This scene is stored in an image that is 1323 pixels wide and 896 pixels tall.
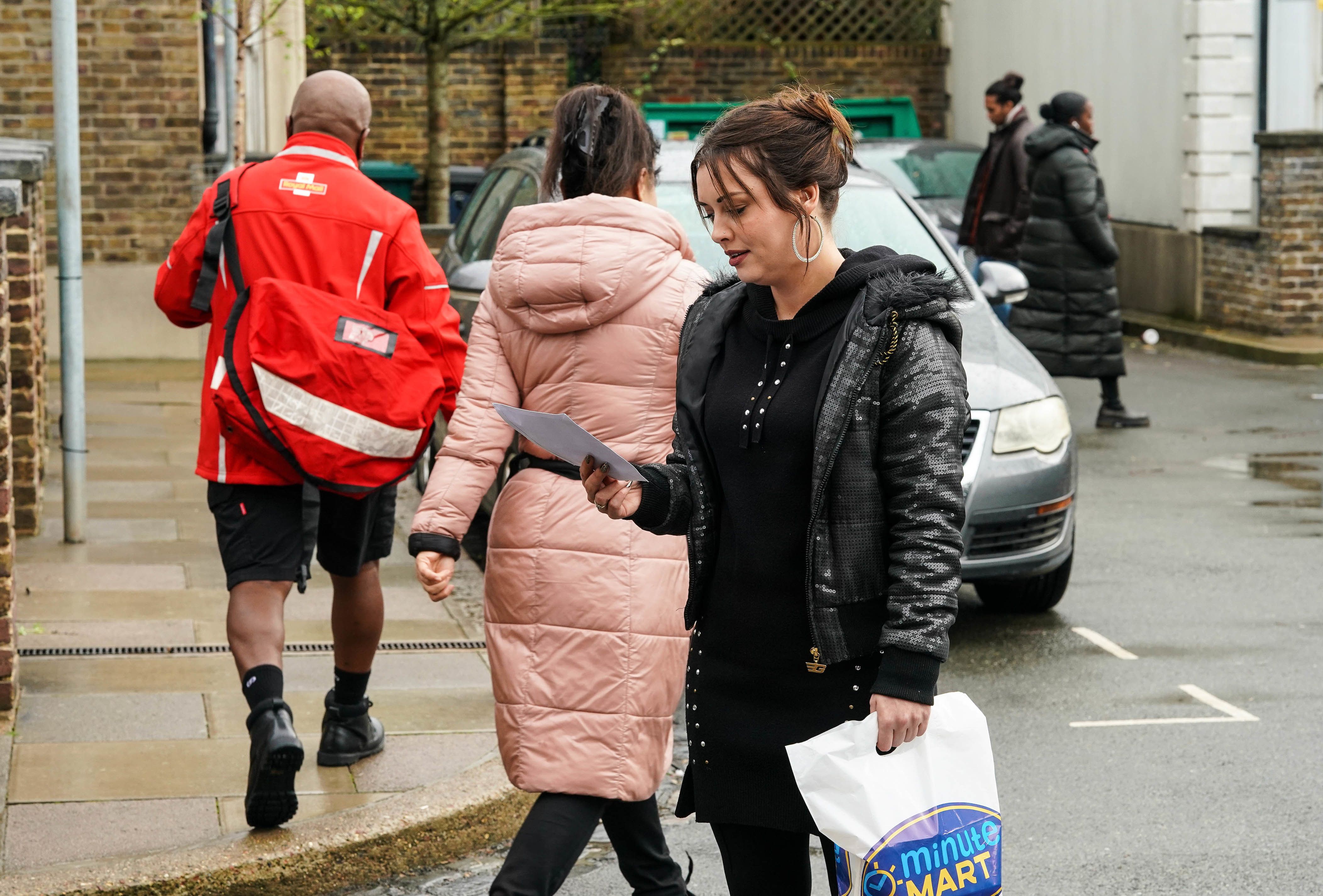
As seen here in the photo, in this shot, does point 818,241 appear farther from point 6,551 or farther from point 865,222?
point 865,222

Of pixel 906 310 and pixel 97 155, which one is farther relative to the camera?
pixel 97 155

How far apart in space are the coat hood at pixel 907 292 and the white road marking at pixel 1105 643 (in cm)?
388

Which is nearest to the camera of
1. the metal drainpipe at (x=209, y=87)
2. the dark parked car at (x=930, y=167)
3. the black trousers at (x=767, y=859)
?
the black trousers at (x=767, y=859)

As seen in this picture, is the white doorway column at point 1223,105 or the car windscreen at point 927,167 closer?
the car windscreen at point 927,167

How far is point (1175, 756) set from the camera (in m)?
5.32

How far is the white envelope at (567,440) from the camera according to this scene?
277 centimetres

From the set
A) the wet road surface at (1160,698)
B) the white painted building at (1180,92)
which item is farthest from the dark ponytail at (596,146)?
the white painted building at (1180,92)

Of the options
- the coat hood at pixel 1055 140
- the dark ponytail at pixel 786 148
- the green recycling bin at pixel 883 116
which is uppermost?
the green recycling bin at pixel 883 116

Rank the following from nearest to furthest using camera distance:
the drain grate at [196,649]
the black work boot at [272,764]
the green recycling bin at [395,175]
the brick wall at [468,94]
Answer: the black work boot at [272,764] < the drain grate at [196,649] < the green recycling bin at [395,175] < the brick wall at [468,94]

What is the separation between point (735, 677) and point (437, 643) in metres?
3.52

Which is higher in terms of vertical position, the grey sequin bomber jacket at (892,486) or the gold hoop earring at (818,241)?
the gold hoop earring at (818,241)

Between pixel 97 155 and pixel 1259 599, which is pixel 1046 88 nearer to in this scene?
pixel 97 155

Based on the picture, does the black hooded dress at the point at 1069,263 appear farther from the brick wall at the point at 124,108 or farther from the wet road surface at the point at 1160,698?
the brick wall at the point at 124,108

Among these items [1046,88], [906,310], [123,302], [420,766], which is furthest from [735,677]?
[1046,88]
